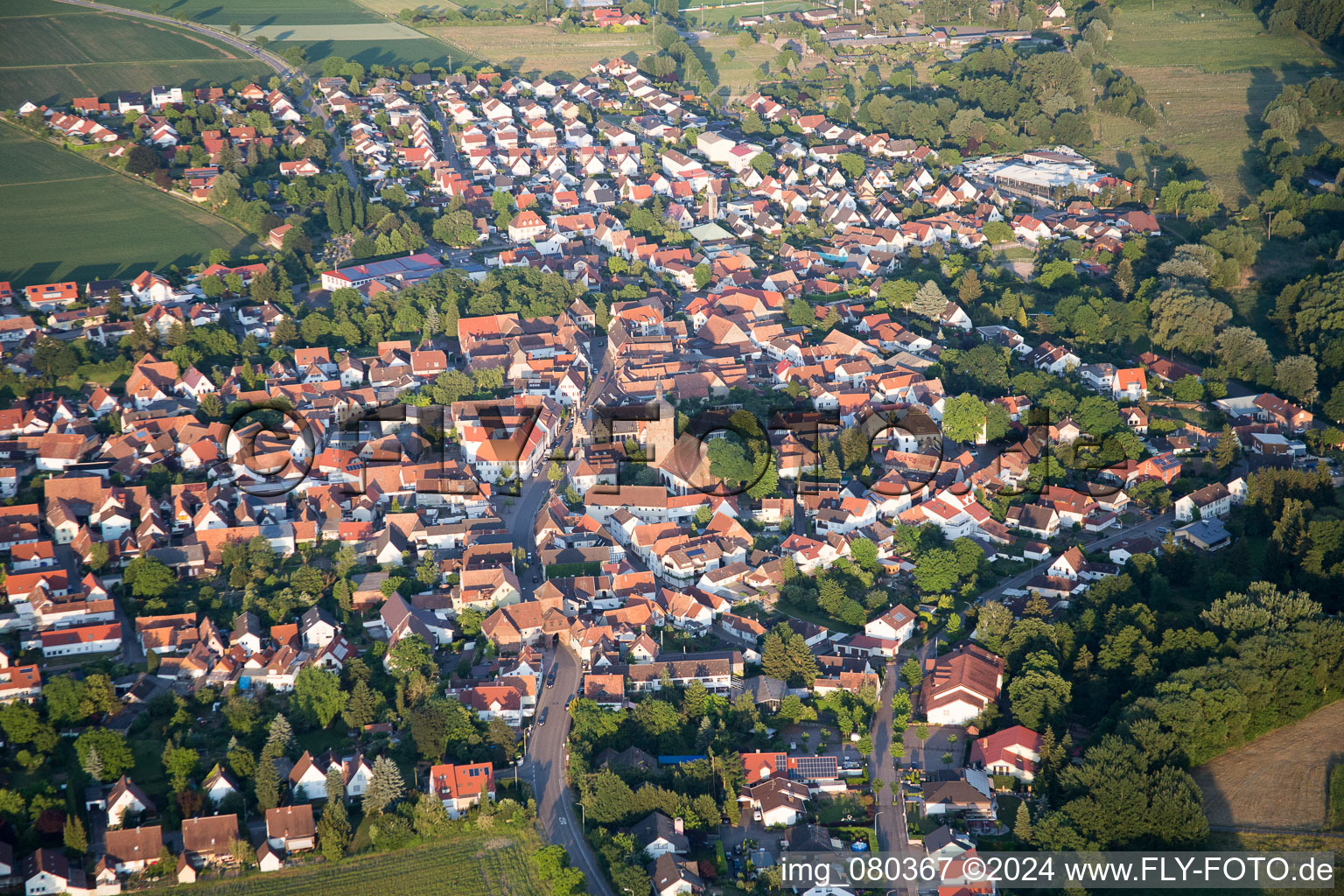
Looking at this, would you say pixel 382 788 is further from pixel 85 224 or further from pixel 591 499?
pixel 85 224

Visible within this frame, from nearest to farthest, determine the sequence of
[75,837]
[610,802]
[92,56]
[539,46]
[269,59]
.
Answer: [75,837], [610,802], [92,56], [269,59], [539,46]

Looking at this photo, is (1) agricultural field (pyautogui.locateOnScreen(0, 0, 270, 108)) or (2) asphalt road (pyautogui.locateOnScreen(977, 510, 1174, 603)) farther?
(1) agricultural field (pyautogui.locateOnScreen(0, 0, 270, 108))

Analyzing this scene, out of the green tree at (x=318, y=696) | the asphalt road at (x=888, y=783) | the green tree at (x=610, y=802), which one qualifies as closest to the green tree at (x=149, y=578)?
the green tree at (x=318, y=696)

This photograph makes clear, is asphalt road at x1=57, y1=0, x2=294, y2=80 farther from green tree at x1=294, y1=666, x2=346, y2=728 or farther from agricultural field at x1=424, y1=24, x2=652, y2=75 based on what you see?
green tree at x1=294, y1=666, x2=346, y2=728

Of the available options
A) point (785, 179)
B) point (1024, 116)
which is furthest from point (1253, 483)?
point (1024, 116)

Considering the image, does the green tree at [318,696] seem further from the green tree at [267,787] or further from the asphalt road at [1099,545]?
the asphalt road at [1099,545]

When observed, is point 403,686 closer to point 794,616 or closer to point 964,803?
point 794,616

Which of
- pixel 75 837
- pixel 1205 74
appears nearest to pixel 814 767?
pixel 75 837

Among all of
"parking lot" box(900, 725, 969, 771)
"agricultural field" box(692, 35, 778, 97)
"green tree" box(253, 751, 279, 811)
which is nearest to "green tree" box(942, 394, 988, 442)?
"parking lot" box(900, 725, 969, 771)
